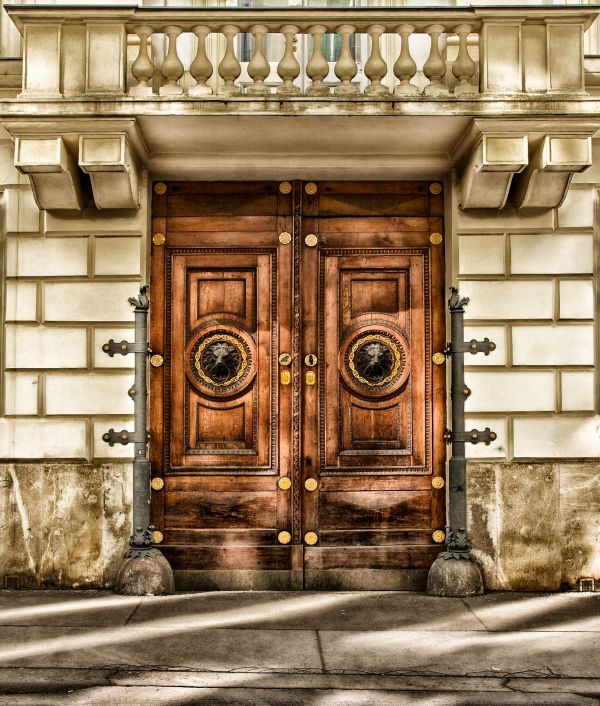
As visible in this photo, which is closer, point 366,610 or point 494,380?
point 366,610

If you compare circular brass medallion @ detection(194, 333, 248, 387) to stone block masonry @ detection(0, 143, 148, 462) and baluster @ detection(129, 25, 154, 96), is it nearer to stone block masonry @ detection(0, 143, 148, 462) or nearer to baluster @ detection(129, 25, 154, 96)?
stone block masonry @ detection(0, 143, 148, 462)

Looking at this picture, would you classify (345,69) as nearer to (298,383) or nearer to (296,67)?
(296,67)

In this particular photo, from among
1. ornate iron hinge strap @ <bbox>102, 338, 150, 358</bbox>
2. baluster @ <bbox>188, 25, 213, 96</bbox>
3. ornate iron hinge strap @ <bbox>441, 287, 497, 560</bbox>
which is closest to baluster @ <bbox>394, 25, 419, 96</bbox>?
baluster @ <bbox>188, 25, 213, 96</bbox>

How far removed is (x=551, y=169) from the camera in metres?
7.09

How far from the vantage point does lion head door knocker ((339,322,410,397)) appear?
7820 mm

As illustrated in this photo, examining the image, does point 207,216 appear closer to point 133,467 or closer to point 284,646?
point 133,467

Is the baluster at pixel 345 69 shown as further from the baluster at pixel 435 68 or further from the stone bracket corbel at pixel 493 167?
the stone bracket corbel at pixel 493 167

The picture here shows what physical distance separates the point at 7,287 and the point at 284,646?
425 cm

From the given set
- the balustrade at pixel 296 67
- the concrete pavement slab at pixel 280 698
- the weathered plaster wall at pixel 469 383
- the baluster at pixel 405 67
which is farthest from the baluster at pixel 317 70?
the concrete pavement slab at pixel 280 698

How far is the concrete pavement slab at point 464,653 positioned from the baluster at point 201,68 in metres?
4.63

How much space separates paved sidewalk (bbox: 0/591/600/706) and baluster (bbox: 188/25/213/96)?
442 centimetres

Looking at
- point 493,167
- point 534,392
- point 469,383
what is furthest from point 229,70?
point 534,392

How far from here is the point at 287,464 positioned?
778 cm

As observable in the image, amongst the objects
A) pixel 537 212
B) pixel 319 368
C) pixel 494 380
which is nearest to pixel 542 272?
A: pixel 537 212
